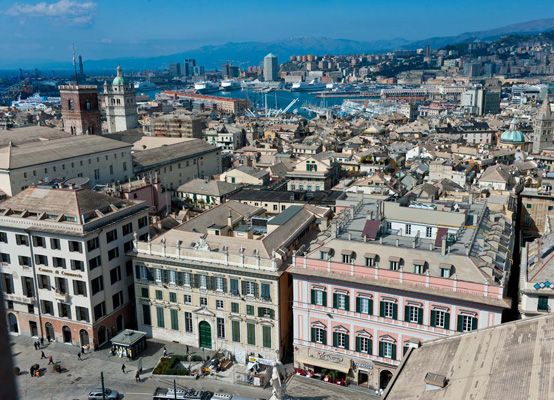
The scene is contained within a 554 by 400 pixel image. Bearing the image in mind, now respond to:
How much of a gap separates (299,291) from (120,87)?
107563 mm

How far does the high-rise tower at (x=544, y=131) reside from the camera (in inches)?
4843

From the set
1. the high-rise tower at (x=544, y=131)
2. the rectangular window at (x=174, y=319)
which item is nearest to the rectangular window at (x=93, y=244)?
the rectangular window at (x=174, y=319)

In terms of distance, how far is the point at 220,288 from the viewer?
47656 millimetres

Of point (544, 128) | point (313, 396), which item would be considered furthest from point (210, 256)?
point (544, 128)

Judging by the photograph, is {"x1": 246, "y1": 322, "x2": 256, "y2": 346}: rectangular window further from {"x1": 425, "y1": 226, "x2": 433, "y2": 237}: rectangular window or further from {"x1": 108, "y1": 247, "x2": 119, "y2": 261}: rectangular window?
{"x1": 425, "y1": 226, "x2": 433, "y2": 237}: rectangular window

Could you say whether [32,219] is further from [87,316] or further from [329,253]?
[329,253]

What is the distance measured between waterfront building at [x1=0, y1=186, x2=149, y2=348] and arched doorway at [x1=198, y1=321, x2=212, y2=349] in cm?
908

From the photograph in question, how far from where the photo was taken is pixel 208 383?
44844mm

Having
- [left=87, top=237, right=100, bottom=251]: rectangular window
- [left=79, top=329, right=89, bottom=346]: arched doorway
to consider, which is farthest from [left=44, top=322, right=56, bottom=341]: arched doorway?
[left=87, top=237, right=100, bottom=251]: rectangular window

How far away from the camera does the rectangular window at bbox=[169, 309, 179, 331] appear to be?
50.1 metres

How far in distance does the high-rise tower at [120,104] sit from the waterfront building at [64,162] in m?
55.3

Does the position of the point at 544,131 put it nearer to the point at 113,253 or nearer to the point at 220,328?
the point at 220,328

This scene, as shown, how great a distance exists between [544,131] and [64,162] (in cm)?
9995

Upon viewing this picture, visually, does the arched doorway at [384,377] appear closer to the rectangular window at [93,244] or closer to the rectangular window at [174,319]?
the rectangular window at [174,319]
